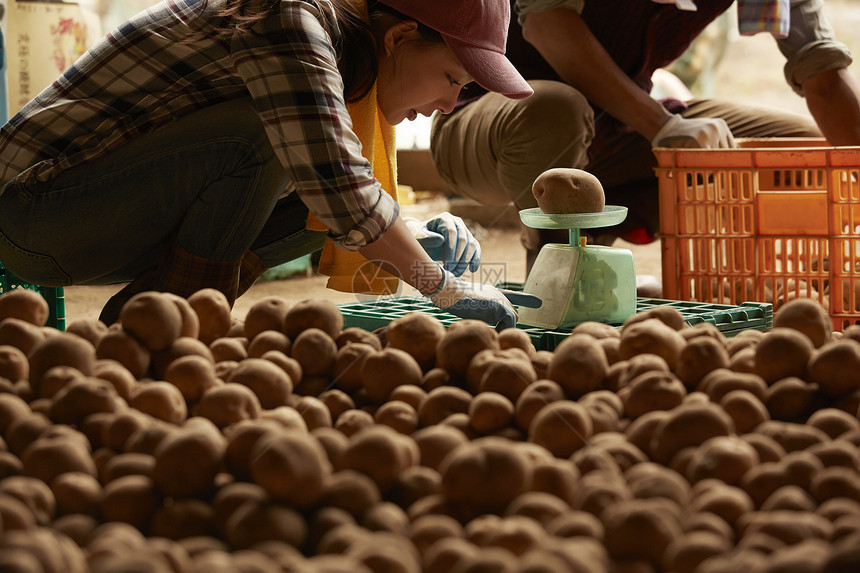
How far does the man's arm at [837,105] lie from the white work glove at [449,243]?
4.71 ft

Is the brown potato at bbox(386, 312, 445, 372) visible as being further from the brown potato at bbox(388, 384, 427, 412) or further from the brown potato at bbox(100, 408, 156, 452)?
the brown potato at bbox(100, 408, 156, 452)

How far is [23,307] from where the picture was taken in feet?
4.05

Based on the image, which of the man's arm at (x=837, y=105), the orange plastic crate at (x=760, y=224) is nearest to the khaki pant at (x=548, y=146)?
the man's arm at (x=837, y=105)

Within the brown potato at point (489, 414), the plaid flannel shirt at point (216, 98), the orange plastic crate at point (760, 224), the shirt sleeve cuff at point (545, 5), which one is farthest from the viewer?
the shirt sleeve cuff at point (545, 5)

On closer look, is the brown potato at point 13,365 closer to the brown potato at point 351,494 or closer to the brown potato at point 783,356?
the brown potato at point 351,494

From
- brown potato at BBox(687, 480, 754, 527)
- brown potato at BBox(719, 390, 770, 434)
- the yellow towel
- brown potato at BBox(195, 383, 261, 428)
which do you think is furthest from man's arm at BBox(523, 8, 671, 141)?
brown potato at BBox(687, 480, 754, 527)

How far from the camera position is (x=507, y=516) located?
0.78m

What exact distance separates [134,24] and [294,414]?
3.79ft

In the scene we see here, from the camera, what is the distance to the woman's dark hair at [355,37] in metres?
1.71

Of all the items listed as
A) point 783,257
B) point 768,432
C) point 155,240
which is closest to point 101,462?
point 768,432

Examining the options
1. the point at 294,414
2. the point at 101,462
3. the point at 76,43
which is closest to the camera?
the point at 101,462

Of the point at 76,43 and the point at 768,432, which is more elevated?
the point at 76,43

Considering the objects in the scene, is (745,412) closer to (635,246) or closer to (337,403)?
(337,403)

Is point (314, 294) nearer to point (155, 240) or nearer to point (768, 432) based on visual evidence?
point (155, 240)
